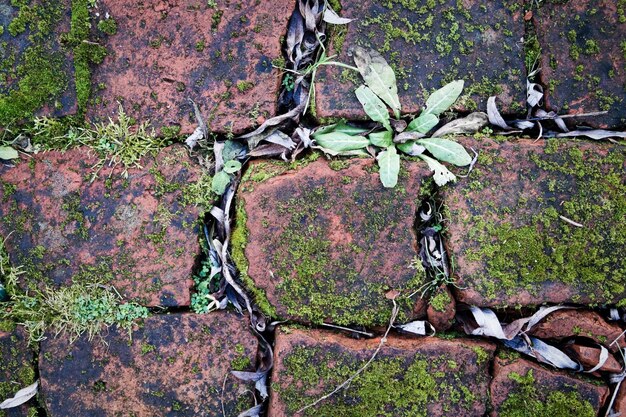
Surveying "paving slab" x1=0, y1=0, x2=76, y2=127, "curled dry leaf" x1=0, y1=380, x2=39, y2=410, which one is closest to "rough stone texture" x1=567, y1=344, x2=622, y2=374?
"curled dry leaf" x1=0, y1=380, x2=39, y2=410

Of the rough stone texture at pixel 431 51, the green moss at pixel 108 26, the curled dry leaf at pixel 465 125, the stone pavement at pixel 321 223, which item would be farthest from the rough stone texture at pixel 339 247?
the green moss at pixel 108 26

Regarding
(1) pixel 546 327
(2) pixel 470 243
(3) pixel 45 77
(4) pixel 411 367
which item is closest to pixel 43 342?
(3) pixel 45 77

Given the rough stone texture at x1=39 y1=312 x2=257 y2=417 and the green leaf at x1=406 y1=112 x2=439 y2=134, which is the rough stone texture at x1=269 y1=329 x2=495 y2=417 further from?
the green leaf at x1=406 y1=112 x2=439 y2=134

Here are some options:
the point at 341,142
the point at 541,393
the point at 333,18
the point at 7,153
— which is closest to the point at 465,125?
the point at 341,142

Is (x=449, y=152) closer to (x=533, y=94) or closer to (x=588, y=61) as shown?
(x=533, y=94)

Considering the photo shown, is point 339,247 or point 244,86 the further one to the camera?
point 244,86

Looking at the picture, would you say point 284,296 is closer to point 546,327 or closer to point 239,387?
point 239,387

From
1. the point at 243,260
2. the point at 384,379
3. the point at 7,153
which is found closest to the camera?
the point at 384,379
